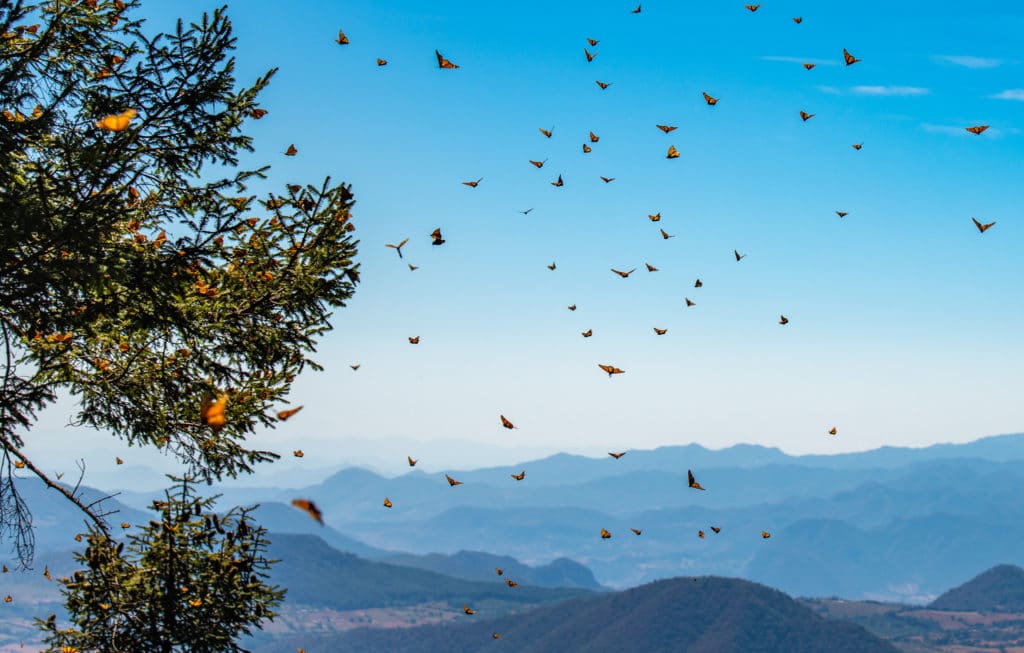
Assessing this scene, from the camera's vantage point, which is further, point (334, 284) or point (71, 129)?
point (334, 284)

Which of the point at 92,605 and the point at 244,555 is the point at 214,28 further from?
the point at 92,605

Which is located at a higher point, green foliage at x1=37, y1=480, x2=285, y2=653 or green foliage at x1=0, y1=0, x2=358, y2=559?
green foliage at x1=0, y1=0, x2=358, y2=559

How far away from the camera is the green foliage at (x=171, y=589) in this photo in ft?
39.3

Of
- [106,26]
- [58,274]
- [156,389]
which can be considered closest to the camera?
[58,274]

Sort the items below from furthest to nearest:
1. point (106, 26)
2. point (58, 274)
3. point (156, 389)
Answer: point (156, 389)
point (106, 26)
point (58, 274)

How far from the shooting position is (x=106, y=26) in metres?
11.6

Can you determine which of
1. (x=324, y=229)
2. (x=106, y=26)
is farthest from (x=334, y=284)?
(x=106, y=26)

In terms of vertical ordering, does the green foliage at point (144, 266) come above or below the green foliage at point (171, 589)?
above

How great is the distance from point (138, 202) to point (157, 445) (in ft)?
12.2

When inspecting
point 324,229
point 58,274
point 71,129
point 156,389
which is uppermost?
point 71,129

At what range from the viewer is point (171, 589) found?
12117 mm

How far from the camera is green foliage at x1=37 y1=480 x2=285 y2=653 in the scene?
11984mm

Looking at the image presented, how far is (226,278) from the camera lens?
40.3ft

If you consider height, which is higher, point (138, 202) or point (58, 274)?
point (138, 202)
